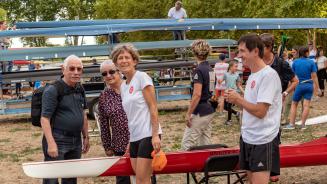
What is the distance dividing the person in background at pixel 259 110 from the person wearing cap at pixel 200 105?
1.87 metres

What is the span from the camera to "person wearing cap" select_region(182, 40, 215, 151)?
5875 mm

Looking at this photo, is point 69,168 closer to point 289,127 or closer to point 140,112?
point 140,112

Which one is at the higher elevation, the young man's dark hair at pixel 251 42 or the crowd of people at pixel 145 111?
the young man's dark hair at pixel 251 42

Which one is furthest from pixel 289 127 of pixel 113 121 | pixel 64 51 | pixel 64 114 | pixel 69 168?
pixel 64 114

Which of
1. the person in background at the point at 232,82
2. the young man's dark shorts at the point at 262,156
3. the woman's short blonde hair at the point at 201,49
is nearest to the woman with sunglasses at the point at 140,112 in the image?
the young man's dark shorts at the point at 262,156

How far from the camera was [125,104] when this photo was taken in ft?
14.0

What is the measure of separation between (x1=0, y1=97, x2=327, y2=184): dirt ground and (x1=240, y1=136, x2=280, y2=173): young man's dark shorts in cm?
255

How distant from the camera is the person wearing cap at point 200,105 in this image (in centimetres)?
588

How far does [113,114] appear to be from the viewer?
16.1ft

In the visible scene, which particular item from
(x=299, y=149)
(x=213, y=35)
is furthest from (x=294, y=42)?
(x=299, y=149)

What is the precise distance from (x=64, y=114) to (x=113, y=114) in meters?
0.44

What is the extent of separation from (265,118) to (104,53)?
9669 mm

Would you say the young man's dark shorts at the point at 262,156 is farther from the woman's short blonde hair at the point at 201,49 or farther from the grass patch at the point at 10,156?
the grass patch at the point at 10,156

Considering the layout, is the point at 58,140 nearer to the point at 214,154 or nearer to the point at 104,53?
the point at 214,154
